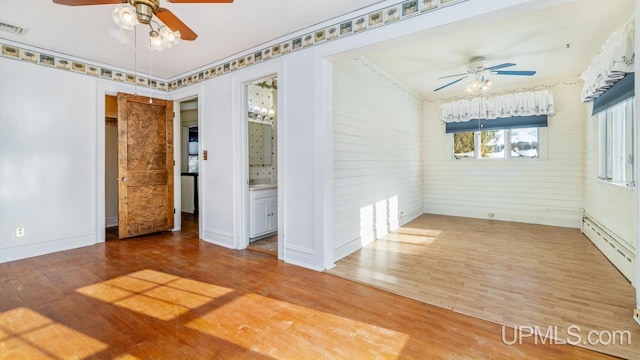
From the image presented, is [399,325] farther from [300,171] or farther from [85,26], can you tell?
[85,26]

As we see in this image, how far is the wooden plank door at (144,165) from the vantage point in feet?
15.1

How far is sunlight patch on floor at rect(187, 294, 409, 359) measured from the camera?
185cm

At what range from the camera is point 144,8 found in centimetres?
201

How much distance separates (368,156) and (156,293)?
3.29 m

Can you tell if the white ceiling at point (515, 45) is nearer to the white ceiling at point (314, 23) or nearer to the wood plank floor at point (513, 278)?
the white ceiling at point (314, 23)

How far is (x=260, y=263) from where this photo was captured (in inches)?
140

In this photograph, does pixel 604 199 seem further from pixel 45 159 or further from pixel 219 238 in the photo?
pixel 45 159

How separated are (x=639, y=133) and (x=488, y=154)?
15.0 feet

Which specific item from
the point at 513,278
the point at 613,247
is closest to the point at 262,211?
the point at 513,278

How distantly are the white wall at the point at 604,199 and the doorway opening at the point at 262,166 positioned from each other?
13.8 ft

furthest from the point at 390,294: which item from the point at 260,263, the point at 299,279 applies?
the point at 260,263

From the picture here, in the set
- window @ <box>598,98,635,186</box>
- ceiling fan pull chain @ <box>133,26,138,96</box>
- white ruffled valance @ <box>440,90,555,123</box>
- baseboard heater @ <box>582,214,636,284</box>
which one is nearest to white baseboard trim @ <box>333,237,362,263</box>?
baseboard heater @ <box>582,214,636,284</box>

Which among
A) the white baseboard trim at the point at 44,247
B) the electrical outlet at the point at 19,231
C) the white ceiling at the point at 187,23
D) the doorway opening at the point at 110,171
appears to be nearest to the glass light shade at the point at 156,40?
the white ceiling at the point at 187,23

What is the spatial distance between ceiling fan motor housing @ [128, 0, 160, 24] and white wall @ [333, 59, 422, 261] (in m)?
2.14
